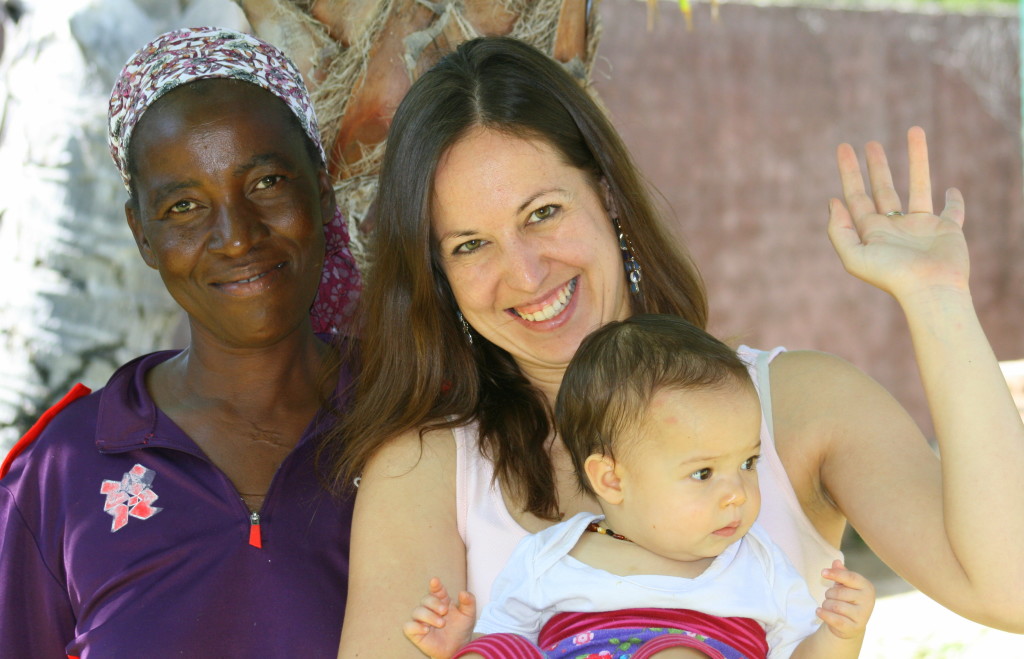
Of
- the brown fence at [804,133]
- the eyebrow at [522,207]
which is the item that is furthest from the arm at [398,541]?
the brown fence at [804,133]

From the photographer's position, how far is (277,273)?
271 centimetres

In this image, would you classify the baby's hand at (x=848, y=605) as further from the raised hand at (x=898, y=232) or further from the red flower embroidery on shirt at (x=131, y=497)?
the red flower embroidery on shirt at (x=131, y=497)

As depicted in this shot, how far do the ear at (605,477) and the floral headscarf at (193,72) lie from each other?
3.85ft

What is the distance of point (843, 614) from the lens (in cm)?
205

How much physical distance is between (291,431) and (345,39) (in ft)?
3.83

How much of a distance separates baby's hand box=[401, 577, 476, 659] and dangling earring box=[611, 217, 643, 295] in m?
0.88

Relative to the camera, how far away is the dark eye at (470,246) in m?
2.57

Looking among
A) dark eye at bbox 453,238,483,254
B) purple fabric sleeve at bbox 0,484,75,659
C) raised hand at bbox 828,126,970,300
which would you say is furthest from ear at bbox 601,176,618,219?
purple fabric sleeve at bbox 0,484,75,659

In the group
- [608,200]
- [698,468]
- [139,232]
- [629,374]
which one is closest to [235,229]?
[139,232]

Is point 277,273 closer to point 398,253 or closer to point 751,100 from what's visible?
point 398,253

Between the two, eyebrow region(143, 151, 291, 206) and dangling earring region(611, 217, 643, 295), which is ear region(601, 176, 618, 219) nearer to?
dangling earring region(611, 217, 643, 295)

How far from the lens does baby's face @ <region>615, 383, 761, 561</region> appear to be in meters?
2.16

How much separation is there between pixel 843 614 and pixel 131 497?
1548mm

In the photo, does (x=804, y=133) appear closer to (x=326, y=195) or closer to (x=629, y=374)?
(x=326, y=195)
